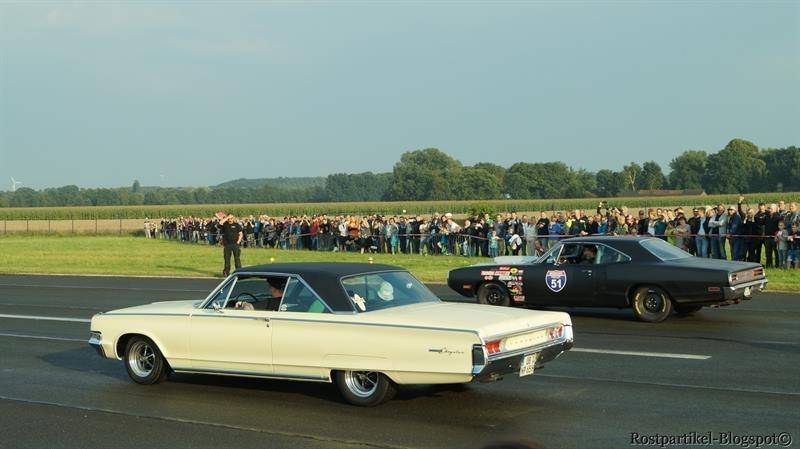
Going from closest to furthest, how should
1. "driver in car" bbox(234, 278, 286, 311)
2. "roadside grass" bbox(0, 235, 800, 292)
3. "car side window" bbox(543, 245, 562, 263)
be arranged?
1. "driver in car" bbox(234, 278, 286, 311)
2. "car side window" bbox(543, 245, 562, 263)
3. "roadside grass" bbox(0, 235, 800, 292)

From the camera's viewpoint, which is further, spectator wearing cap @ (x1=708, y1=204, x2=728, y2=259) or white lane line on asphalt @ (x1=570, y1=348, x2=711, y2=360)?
spectator wearing cap @ (x1=708, y1=204, x2=728, y2=259)

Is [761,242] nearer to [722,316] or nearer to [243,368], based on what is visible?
[722,316]

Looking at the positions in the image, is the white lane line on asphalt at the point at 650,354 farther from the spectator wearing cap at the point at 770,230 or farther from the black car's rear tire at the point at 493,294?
the spectator wearing cap at the point at 770,230

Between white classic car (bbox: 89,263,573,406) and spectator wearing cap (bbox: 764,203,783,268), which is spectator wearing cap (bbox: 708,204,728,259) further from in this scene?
Answer: white classic car (bbox: 89,263,573,406)

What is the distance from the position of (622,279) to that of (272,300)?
7096mm

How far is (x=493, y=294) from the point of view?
53.6 ft

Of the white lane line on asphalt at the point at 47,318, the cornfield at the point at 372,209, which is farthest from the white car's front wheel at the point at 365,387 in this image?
the cornfield at the point at 372,209

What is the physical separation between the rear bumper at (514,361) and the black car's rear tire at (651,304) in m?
5.93

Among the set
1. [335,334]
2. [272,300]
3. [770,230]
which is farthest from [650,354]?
[770,230]

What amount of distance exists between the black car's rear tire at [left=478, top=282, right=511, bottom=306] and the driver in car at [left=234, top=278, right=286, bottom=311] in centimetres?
701

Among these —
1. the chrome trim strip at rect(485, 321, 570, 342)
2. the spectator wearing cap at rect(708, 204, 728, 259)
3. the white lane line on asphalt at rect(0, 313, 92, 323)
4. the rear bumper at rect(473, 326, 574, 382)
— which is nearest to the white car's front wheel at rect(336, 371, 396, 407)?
the rear bumper at rect(473, 326, 574, 382)

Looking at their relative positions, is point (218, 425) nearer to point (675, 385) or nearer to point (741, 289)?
point (675, 385)

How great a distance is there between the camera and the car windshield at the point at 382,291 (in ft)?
30.4

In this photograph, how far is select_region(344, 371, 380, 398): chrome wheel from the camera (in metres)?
8.85
